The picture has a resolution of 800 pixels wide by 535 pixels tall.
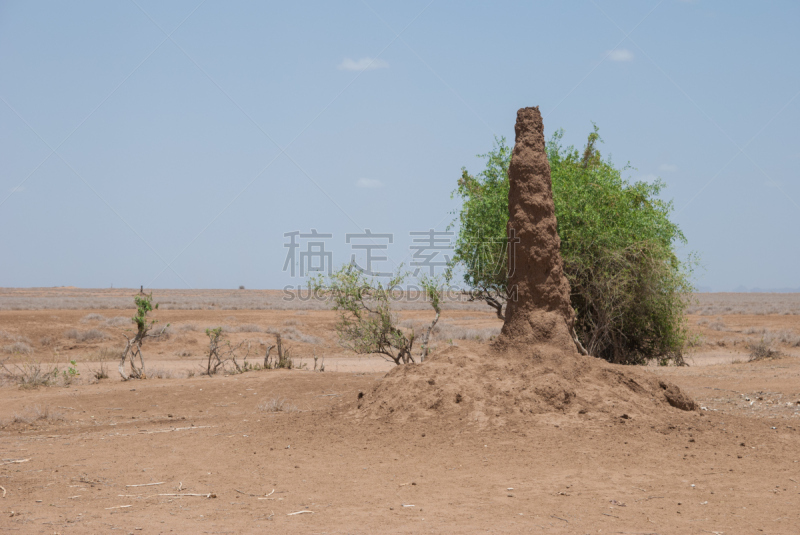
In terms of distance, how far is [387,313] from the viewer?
48.7ft

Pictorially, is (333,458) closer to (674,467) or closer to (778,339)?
(674,467)

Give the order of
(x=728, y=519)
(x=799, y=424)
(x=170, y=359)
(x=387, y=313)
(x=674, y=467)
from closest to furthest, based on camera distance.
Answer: (x=728, y=519), (x=674, y=467), (x=799, y=424), (x=387, y=313), (x=170, y=359)

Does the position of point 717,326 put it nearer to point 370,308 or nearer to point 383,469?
point 370,308

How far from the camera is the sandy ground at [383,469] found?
5758 mm

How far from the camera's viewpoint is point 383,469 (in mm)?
7648

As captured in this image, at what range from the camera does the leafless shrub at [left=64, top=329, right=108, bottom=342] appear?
26.8 meters

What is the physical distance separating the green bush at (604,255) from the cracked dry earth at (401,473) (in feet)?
16.2

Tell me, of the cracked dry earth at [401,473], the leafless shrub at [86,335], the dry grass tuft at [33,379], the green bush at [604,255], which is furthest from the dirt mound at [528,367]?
the leafless shrub at [86,335]

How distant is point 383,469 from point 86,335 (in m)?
23.4

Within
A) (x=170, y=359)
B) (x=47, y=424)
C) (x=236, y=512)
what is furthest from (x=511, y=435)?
(x=170, y=359)

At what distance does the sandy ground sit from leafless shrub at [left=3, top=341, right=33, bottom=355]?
12250mm

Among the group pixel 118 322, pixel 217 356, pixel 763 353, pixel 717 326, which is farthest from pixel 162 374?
pixel 717 326

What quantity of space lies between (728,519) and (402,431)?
446cm

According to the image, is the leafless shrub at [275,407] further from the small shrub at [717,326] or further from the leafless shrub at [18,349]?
the small shrub at [717,326]
